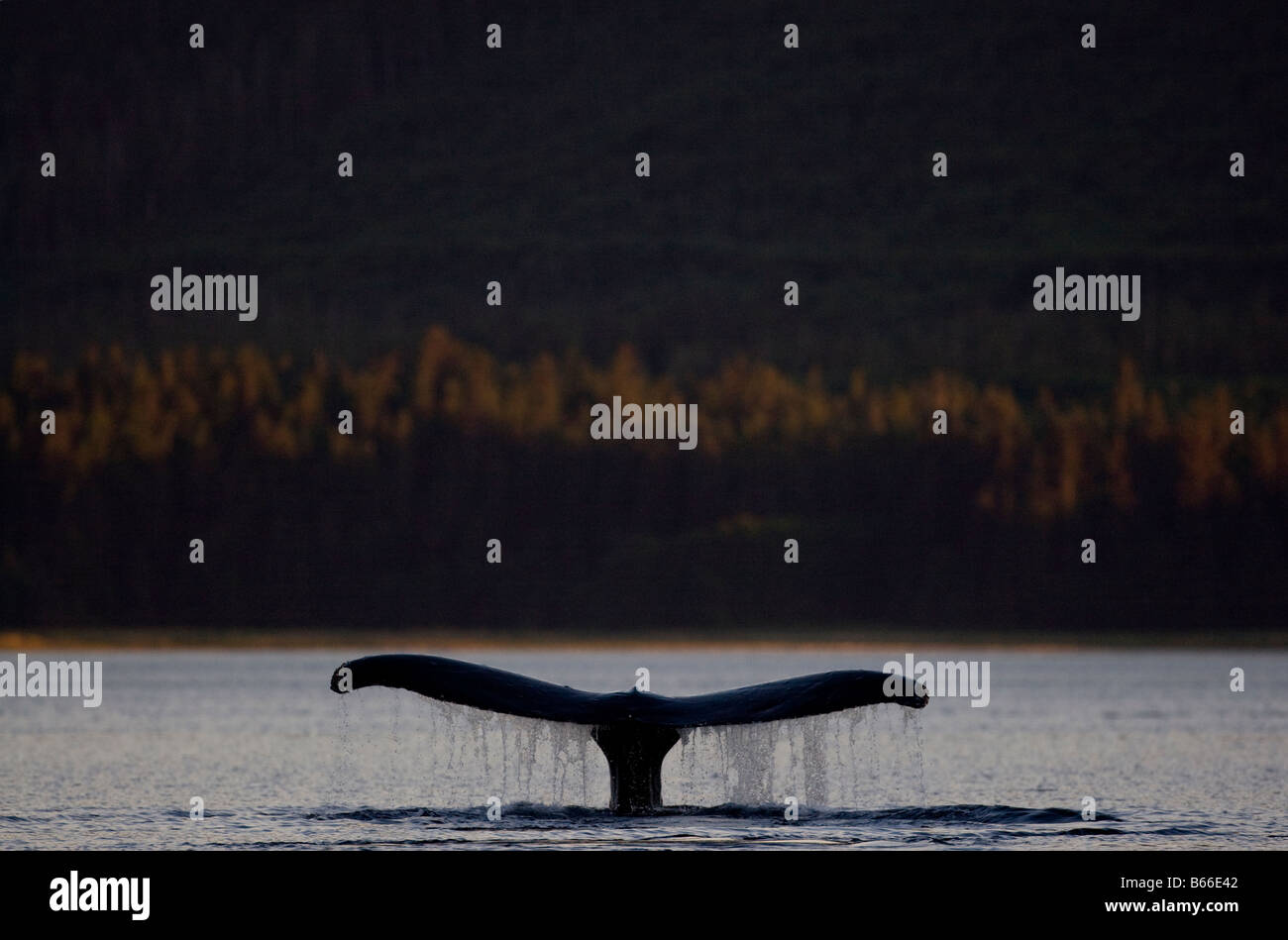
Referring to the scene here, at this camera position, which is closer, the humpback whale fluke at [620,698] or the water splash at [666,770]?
the humpback whale fluke at [620,698]

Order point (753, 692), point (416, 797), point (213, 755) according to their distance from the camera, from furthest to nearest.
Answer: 1. point (213, 755)
2. point (416, 797)
3. point (753, 692)

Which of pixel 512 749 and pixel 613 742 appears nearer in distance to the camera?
pixel 613 742

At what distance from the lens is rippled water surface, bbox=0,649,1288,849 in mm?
24719

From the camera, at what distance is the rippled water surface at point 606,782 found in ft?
81.1

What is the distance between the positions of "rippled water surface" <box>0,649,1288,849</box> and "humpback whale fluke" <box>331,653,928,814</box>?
0.42 metres

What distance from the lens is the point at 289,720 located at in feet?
224

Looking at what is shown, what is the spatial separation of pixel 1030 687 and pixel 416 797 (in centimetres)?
8370

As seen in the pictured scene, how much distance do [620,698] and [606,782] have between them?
10.1m

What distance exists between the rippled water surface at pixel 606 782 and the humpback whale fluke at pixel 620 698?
422 mm

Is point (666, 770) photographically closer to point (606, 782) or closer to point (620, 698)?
point (606, 782)

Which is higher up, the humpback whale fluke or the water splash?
the humpback whale fluke

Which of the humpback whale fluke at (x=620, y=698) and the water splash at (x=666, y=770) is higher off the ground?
the humpback whale fluke at (x=620, y=698)
